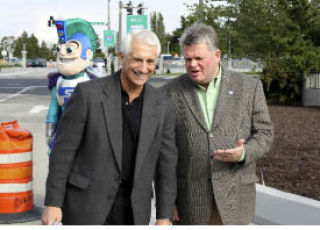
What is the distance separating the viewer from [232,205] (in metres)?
3.24

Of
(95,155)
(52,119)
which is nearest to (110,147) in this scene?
(95,155)

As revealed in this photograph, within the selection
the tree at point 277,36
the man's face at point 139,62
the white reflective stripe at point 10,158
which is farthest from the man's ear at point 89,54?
the tree at point 277,36

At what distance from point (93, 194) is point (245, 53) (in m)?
22.4

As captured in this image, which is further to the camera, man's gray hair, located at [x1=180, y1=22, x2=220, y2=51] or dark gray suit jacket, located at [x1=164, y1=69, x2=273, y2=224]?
dark gray suit jacket, located at [x1=164, y1=69, x2=273, y2=224]

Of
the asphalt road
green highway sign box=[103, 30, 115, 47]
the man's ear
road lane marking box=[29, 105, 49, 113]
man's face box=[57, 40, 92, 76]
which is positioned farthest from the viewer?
green highway sign box=[103, 30, 115, 47]

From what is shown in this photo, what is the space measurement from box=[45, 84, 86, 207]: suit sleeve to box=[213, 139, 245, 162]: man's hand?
737 mm

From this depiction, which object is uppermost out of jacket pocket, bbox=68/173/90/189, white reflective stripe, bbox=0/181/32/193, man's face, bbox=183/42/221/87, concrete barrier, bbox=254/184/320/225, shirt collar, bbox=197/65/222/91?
man's face, bbox=183/42/221/87

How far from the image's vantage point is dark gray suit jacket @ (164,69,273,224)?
320 cm

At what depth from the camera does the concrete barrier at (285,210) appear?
18.2 feet

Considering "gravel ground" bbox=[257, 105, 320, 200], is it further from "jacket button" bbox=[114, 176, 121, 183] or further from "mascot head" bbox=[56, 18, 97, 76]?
"jacket button" bbox=[114, 176, 121, 183]

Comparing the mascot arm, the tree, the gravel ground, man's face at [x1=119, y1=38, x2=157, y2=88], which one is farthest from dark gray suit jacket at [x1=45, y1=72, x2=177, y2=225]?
the tree

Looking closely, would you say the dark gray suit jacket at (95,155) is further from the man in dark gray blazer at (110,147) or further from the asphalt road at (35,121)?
the asphalt road at (35,121)

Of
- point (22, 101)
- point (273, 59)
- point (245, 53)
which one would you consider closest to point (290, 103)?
point (273, 59)

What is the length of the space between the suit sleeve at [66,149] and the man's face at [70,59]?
3020mm
